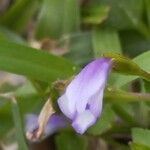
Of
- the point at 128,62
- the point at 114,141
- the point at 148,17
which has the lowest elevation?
the point at 114,141

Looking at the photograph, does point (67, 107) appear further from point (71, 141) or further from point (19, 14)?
point (19, 14)

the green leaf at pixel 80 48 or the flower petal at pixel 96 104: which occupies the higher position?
the flower petal at pixel 96 104

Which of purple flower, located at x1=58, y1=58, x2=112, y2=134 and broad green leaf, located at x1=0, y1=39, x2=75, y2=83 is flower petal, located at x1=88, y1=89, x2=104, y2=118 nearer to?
purple flower, located at x1=58, y1=58, x2=112, y2=134

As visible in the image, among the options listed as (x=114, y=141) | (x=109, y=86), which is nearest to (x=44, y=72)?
(x=109, y=86)

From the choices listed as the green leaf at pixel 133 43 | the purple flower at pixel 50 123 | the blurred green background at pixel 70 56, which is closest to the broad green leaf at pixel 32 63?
the blurred green background at pixel 70 56

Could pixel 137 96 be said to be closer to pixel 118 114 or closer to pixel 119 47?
pixel 118 114

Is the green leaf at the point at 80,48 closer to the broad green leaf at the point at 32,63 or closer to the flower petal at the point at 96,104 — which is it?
the broad green leaf at the point at 32,63
